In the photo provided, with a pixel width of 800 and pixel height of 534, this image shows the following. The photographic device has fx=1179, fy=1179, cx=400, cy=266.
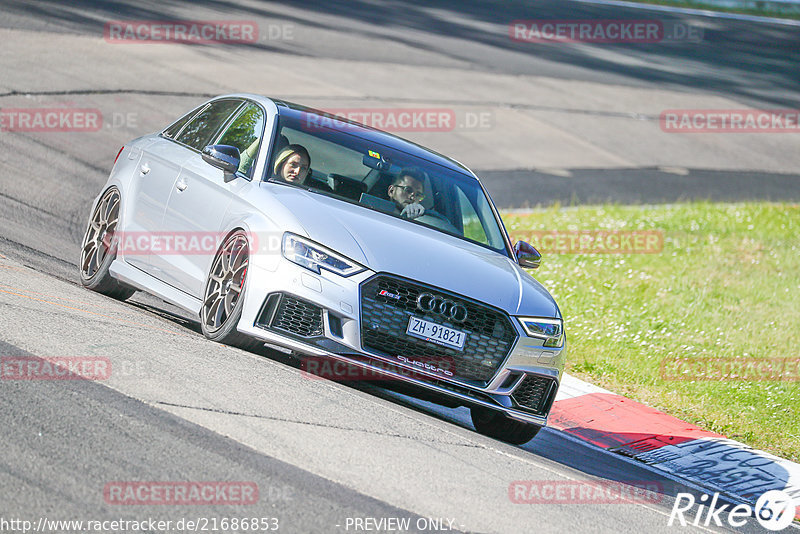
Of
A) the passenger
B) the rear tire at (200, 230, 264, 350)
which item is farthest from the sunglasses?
the rear tire at (200, 230, 264, 350)

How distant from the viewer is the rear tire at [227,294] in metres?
7.27

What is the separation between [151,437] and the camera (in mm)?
5352

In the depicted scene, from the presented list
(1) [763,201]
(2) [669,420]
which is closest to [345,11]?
(1) [763,201]

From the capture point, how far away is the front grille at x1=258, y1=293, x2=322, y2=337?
22.8 ft

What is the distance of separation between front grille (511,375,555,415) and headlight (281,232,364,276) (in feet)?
4.34

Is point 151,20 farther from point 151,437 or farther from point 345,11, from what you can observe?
point 151,437

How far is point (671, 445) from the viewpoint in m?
9.16

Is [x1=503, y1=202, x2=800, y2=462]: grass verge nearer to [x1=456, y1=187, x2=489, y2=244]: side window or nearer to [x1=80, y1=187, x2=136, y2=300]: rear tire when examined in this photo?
[x1=456, y1=187, x2=489, y2=244]: side window
